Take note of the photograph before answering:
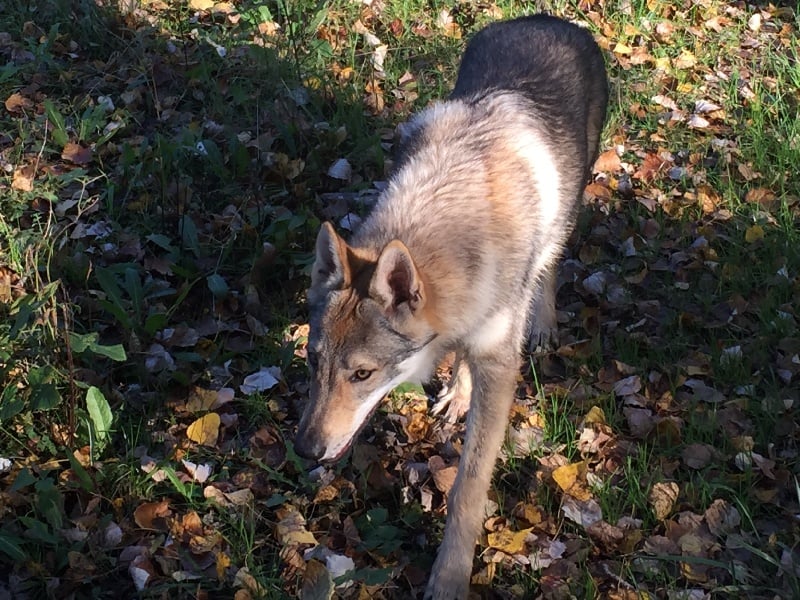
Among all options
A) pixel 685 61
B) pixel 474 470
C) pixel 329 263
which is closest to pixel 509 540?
pixel 474 470

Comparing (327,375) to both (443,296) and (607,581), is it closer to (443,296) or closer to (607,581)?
(443,296)

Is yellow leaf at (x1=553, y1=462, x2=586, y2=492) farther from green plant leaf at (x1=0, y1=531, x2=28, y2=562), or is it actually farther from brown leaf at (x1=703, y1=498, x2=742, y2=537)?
green plant leaf at (x1=0, y1=531, x2=28, y2=562)

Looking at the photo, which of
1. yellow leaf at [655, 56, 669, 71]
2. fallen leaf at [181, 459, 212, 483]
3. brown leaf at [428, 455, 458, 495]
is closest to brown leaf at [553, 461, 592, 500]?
brown leaf at [428, 455, 458, 495]

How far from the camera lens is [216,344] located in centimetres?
408

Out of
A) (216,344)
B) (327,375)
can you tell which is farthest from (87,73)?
(327,375)

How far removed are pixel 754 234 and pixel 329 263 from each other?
2914 mm

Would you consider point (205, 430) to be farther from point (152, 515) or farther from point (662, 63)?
point (662, 63)

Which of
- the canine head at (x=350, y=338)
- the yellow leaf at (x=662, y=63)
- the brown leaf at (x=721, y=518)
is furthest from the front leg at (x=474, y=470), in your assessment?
the yellow leaf at (x=662, y=63)

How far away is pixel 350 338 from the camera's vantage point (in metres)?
2.91

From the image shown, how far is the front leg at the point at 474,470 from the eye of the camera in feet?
10.2

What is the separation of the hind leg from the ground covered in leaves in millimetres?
110

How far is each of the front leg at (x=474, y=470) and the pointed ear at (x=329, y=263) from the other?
72 centimetres

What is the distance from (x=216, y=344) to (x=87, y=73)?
281 centimetres

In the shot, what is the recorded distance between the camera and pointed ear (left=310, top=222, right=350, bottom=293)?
288 centimetres
